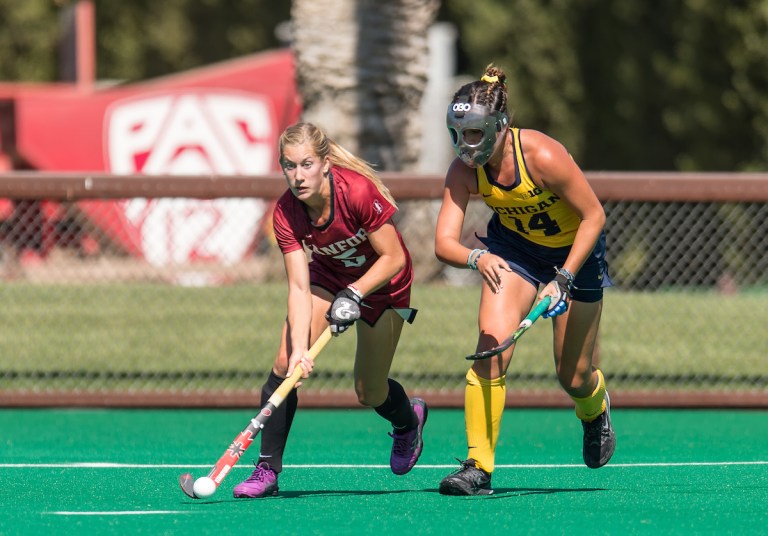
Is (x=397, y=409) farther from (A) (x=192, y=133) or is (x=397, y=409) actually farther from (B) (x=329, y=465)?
(A) (x=192, y=133)

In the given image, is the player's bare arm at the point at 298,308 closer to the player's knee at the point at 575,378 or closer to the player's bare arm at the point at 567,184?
the player's bare arm at the point at 567,184

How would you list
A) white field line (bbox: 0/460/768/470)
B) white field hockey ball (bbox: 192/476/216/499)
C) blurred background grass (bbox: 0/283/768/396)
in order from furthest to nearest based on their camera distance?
blurred background grass (bbox: 0/283/768/396), white field line (bbox: 0/460/768/470), white field hockey ball (bbox: 192/476/216/499)

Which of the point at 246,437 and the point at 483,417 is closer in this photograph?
the point at 246,437

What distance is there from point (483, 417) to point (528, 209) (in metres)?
0.99

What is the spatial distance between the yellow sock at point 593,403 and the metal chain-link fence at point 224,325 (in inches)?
107

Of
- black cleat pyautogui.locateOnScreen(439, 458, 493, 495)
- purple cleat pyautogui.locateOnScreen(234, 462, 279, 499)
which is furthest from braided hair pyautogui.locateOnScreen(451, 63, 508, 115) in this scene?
purple cleat pyautogui.locateOnScreen(234, 462, 279, 499)

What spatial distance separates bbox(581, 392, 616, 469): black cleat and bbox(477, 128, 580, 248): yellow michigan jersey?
99cm

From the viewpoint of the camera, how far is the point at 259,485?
6629mm

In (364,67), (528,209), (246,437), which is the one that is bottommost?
(364,67)

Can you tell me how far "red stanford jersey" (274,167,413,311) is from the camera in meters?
6.77

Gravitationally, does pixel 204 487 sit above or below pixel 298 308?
below

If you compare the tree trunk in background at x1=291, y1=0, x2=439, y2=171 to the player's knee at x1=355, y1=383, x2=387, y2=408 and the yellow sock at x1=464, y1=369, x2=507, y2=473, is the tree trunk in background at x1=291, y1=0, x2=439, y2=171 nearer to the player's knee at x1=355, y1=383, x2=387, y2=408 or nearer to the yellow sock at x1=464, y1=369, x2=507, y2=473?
the player's knee at x1=355, y1=383, x2=387, y2=408

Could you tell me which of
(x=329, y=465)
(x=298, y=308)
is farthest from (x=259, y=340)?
(x=298, y=308)

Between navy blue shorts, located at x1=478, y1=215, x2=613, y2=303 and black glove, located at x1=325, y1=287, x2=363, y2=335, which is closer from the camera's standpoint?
black glove, located at x1=325, y1=287, x2=363, y2=335
